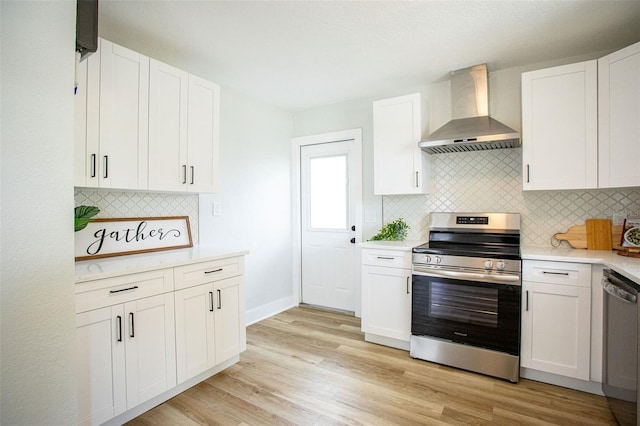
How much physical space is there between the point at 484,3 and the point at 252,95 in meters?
2.40

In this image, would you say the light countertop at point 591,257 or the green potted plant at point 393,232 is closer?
the light countertop at point 591,257

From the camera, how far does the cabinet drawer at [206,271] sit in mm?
2166

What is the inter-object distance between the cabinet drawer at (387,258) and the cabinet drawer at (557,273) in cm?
88

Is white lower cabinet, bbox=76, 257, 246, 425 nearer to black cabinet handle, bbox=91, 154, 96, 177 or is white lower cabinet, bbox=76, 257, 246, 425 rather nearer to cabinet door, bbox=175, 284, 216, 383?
cabinet door, bbox=175, 284, 216, 383

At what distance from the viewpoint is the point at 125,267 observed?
1908 mm

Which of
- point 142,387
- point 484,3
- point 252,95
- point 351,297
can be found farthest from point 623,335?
point 252,95

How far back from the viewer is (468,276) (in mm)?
2508

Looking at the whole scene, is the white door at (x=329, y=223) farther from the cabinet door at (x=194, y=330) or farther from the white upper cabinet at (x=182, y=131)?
the cabinet door at (x=194, y=330)

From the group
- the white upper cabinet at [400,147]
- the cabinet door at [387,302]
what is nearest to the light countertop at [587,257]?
the cabinet door at [387,302]

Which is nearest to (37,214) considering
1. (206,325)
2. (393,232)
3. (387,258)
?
(206,325)

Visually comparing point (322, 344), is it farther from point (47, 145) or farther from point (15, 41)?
point (15, 41)

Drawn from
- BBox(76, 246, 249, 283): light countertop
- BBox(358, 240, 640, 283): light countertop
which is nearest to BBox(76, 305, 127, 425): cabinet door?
BBox(76, 246, 249, 283): light countertop

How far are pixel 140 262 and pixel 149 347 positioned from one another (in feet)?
1.74

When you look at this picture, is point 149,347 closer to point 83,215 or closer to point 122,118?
point 83,215
